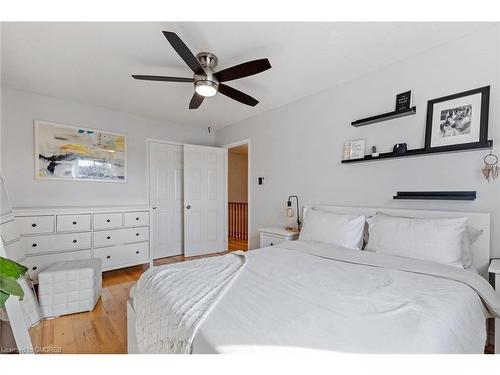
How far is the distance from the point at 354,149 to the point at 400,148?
0.46m

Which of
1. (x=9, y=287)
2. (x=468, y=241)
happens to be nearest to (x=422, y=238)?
(x=468, y=241)

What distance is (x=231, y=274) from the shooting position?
4.81 feet

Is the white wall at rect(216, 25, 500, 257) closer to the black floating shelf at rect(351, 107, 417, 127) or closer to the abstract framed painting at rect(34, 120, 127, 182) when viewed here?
the black floating shelf at rect(351, 107, 417, 127)

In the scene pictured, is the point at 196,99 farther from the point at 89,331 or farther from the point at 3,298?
the point at 89,331

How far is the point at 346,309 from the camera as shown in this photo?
1012mm

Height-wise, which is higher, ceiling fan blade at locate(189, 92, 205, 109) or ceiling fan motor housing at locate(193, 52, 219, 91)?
ceiling fan motor housing at locate(193, 52, 219, 91)

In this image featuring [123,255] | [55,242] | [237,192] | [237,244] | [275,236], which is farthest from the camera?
[237,192]

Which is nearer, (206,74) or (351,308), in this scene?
(351,308)

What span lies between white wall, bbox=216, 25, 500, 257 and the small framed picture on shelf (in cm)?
7

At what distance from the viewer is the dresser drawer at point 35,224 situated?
8.64 feet

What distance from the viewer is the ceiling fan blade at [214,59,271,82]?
1752 mm

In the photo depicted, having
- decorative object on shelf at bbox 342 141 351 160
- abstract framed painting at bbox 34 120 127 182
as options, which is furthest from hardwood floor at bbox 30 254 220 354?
decorative object on shelf at bbox 342 141 351 160

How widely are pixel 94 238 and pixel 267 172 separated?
2.57 m
